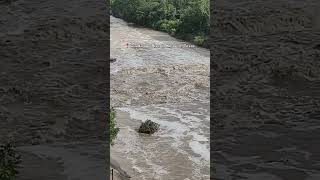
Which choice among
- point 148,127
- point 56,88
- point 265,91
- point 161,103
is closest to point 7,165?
point 56,88

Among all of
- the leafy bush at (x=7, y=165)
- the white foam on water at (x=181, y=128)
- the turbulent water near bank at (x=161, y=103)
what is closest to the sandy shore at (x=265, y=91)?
the white foam on water at (x=181, y=128)

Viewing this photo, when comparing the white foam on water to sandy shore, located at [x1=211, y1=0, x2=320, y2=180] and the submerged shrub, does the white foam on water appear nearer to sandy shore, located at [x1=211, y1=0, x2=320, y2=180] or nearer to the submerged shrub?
the submerged shrub

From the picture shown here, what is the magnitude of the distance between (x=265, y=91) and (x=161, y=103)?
6.67 m

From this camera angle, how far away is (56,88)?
50.9ft

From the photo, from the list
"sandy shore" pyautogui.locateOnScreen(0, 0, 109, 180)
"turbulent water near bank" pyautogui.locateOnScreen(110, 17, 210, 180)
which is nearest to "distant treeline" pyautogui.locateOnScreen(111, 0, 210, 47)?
"turbulent water near bank" pyautogui.locateOnScreen(110, 17, 210, 180)

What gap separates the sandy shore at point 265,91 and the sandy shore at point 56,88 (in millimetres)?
3441

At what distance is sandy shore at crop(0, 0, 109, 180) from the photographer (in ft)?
42.9

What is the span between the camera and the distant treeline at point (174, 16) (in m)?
39.0

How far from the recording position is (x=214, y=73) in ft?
80.9

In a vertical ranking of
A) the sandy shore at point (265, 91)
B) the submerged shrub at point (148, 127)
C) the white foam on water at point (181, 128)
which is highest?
the sandy shore at point (265, 91)

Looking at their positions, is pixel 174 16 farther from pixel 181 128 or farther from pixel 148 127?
pixel 148 127

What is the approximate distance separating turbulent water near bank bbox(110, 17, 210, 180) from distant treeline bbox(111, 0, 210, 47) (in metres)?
0.96

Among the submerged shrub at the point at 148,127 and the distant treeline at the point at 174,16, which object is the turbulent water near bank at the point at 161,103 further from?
the distant treeline at the point at 174,16

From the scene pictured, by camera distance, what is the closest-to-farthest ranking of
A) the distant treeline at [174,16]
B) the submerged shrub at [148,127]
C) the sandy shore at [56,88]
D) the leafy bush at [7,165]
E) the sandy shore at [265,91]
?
the leafy bush at [7,165] → the sandy shore at [56,88] → the sandy shore at [265,91] → the submerged shrub at [148,127] → the distant treeline at [174,16]
